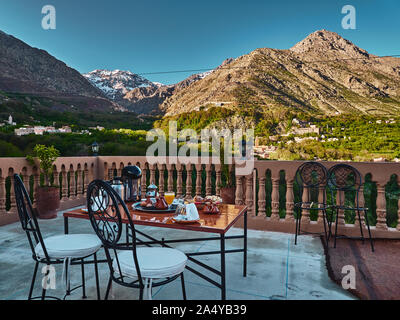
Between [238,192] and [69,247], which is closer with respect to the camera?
[69,247]

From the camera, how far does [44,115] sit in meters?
28.8

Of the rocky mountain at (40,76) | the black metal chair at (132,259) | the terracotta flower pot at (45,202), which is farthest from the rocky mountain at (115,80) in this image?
the black metal chair at (132,259)

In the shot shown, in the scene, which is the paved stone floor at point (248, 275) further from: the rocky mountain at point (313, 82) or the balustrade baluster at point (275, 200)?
the rocky mountain at point (313, 82)

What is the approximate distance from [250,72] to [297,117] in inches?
376

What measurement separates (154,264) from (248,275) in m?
1.08

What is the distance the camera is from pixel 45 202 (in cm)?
390

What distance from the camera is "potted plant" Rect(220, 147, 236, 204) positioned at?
12.3ft

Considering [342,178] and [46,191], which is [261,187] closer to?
[342,178]

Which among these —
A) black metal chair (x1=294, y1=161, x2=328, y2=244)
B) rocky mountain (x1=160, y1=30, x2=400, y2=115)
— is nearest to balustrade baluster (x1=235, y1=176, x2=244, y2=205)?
black metal chair (x1=294, y1=161, x2=328, y2=244)

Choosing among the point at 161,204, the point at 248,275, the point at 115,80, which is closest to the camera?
the point at 161,204

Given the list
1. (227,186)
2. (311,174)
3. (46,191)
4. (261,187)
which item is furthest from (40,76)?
(311,174)

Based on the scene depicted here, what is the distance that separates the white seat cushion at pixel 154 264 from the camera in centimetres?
125

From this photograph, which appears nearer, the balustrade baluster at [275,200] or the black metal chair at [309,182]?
the black metal chair at [309,182]
